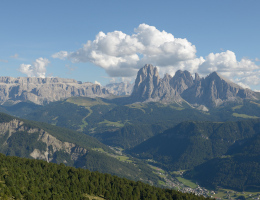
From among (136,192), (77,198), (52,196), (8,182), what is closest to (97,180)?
(136,192)

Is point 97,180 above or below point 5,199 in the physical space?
below

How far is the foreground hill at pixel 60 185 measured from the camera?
115 meters

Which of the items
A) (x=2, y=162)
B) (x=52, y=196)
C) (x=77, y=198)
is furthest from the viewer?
(x=2, y=162)

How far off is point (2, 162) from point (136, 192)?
8221cm

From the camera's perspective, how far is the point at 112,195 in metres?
153

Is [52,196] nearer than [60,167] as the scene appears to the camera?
Yes

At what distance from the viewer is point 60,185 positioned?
144 m

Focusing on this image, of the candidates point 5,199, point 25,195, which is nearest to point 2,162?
point 25,195

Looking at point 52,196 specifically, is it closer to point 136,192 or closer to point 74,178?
point 74,178

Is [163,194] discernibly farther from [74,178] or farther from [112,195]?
[74,178]

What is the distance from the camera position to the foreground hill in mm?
114981

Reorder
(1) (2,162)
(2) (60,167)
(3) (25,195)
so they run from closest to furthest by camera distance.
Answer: (3) (25,195) < (1) (2,162) < (2) (60,167)

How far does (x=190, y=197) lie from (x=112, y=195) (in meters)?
53.0

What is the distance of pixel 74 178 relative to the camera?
160625mm
